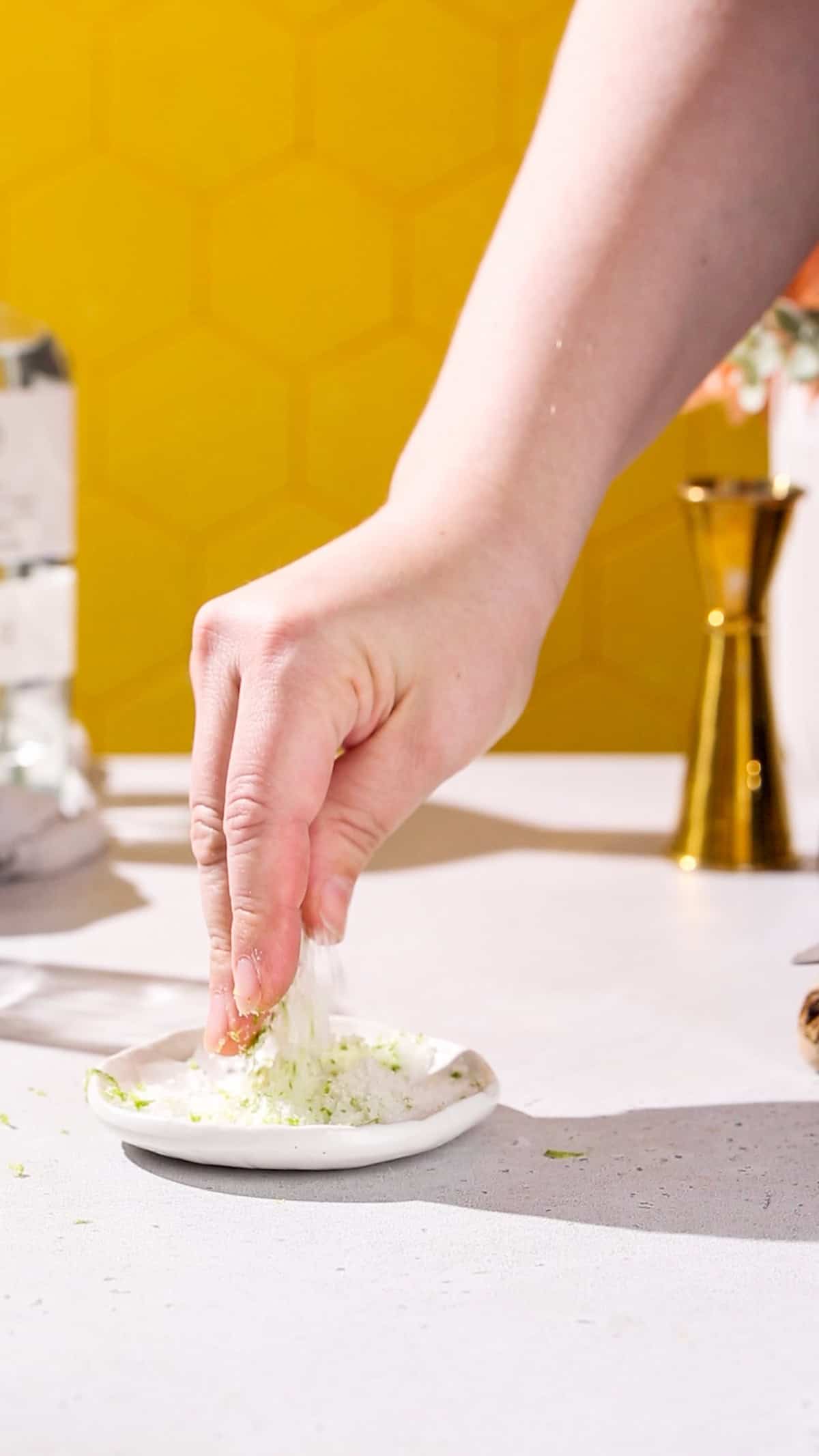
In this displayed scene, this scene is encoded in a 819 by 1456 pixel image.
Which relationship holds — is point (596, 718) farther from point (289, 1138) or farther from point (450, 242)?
point (289, 1138)

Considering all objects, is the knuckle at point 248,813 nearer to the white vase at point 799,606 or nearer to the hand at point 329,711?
the hand at point 329,711

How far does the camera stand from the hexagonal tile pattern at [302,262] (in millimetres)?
2170

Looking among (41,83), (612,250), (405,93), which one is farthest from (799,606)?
(41,83)

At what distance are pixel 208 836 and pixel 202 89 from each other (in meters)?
1.79

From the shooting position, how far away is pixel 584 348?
0.65 meters

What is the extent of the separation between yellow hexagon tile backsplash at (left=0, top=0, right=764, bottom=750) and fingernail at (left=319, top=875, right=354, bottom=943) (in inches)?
64.0

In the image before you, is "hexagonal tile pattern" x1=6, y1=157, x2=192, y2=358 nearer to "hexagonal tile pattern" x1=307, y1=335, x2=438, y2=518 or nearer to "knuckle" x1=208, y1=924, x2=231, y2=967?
"hexagonal tile pattern" x1=307, y1=335, x2=438, y2=518

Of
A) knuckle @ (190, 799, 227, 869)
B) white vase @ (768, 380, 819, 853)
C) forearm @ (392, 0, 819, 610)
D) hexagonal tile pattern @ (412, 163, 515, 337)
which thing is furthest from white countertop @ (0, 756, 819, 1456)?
hexagonal tile pattern @ (412, 163, 515, 337)

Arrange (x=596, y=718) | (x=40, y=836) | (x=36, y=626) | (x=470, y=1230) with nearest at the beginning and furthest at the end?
1. (x=470, y=1230)
2. (x=40, y=836)
3. (x=36, y=626)
4. (x=596, y=718)

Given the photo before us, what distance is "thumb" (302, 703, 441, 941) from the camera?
592mm

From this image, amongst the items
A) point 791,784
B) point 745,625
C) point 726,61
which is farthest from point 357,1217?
point 791,784

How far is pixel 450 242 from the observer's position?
2.17m

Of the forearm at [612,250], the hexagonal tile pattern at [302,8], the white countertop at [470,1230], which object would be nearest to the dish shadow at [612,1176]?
the white countertop at [470,1230]

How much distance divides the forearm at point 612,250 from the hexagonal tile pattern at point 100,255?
5.09 ft
